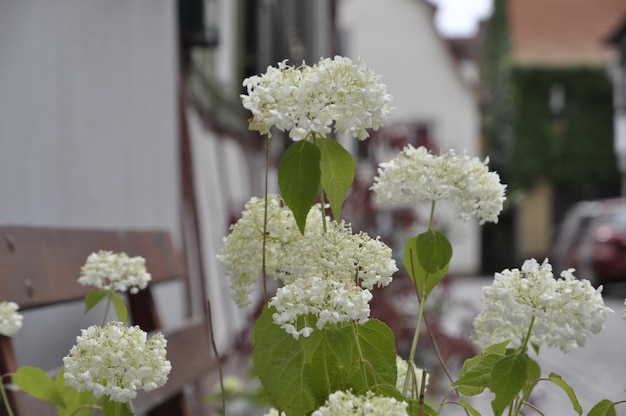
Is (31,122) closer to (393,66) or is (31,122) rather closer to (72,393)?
(72,393)

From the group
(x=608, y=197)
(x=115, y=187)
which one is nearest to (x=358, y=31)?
(x=608, y=197)

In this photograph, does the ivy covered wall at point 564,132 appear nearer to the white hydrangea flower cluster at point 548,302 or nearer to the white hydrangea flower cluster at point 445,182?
the white hydrangea flower cluster at point 445,182

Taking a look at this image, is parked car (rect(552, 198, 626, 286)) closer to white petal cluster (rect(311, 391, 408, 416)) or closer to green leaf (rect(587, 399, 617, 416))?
green leaf (rect(587, 399, 617, 416))

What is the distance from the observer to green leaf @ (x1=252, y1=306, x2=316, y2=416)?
1364mm

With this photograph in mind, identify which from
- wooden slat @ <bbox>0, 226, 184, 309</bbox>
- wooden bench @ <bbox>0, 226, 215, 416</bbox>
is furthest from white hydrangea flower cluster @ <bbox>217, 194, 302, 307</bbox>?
wooden slat @ <bbox>0, 226, 184, 309</bbox>

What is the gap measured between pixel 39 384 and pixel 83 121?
2101 mm

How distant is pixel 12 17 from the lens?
2979 millimetres

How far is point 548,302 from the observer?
1.23m

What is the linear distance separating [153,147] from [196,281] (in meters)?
1.81

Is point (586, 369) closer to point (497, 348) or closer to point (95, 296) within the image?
point (95, 296)

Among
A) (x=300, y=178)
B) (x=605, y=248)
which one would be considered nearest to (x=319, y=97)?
(x=300, y=178)

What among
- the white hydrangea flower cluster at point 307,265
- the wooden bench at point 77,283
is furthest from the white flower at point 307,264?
the wooden bench at point 77,283

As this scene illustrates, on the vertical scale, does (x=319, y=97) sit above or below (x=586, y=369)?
above

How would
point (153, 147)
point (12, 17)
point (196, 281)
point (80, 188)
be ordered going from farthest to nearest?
point (196, 281)
point (153, 147)
point (80, 188)
point (12, 17)
